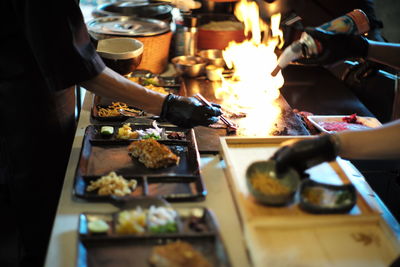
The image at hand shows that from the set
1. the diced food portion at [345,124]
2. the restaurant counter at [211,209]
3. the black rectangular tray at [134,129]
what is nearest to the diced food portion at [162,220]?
the restaurant counter at [211,209]

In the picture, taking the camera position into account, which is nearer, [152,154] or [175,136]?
[152,154]

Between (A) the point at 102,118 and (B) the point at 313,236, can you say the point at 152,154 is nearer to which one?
(A) the point at 102,118

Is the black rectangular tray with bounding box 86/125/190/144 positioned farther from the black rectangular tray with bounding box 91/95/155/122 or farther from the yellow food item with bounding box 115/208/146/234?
the yellow food item with bounding box 115/208/146/234

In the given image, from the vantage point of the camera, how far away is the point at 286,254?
156cm

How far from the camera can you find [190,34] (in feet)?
12.0

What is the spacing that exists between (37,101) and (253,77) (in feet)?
5.79

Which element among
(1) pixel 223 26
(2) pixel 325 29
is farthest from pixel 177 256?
(1) pixel 223 26

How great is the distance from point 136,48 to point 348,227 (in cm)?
212

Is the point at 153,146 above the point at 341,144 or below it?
below

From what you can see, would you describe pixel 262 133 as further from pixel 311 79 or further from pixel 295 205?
pixel 311 79

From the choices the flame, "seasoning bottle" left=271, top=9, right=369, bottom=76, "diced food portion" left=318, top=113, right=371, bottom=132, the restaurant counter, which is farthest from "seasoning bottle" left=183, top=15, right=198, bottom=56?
the restaurant counter

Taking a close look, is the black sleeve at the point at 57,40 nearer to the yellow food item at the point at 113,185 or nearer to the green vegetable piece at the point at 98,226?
the yellow food item at the point at 113,185

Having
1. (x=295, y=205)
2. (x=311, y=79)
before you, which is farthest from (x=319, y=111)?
(x=295, y=205)

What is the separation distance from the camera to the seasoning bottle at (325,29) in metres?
2.26
